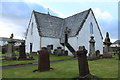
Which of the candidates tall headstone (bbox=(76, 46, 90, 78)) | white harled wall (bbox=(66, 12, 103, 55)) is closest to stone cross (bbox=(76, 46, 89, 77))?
tall headstone (bbox=(76, 46, 90, 78))

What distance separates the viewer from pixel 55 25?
3194 cm

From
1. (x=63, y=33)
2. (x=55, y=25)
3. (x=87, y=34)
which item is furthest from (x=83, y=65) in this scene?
(x=55, y=25)

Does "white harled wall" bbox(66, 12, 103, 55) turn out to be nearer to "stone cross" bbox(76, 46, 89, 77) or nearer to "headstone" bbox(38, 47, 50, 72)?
"headstone" bbox(38, 47, 50, 72)

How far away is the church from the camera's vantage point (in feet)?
88.4

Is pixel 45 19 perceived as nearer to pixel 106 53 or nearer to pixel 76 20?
pixel 76 20

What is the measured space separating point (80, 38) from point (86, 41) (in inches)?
93.6

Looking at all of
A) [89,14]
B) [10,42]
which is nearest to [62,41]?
[89,14]

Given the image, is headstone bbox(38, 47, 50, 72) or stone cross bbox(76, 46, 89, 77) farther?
headstone bbox(38, 47, 50, 72)

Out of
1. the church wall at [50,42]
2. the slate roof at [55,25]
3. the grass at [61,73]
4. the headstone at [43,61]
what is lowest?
the grass at [61,73]

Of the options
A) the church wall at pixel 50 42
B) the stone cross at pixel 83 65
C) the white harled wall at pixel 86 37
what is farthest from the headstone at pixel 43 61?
the church wall at pixel 50 42

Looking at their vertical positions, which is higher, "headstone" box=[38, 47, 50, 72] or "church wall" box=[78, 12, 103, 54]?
"church wall" box=[78, 12, 103, 54]

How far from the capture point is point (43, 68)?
8586mm

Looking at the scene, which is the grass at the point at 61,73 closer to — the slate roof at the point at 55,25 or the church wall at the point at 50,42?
the church wall at the point at 50,42

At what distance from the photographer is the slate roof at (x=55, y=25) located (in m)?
27.7
